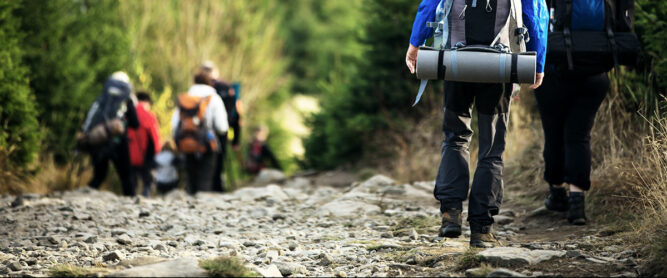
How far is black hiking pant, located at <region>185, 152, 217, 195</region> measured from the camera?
947cm

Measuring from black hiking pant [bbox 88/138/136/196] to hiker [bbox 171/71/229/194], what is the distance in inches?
28.6

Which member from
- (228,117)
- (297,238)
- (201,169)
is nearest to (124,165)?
(201,169)

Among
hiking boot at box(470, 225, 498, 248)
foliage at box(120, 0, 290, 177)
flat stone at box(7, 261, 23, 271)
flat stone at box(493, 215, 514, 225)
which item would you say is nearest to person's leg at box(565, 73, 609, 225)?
flat stone at box(493, 215, 514, 225)

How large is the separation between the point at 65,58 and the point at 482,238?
769cm

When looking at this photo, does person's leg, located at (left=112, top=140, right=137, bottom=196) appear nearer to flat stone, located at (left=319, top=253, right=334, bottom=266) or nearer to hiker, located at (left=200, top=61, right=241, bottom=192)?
hiker, located at (left=200, top=61, right=241, bottom=192)

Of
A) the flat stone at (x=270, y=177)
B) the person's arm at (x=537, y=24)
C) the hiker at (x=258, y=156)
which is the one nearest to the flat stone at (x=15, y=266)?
the person's arm at (x=537, y=24)

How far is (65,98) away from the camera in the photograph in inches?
418

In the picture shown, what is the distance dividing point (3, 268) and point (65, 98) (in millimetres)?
6728

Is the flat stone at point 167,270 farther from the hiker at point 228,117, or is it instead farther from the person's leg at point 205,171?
the hiker at point 228,117

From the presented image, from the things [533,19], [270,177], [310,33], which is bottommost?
[270,177]

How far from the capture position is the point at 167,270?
3773 millimetres

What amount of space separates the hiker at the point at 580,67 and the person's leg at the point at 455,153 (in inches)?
47.9

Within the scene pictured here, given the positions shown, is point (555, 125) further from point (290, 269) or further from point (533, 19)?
point (290, 269)

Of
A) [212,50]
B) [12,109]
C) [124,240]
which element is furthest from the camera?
[212,50]
